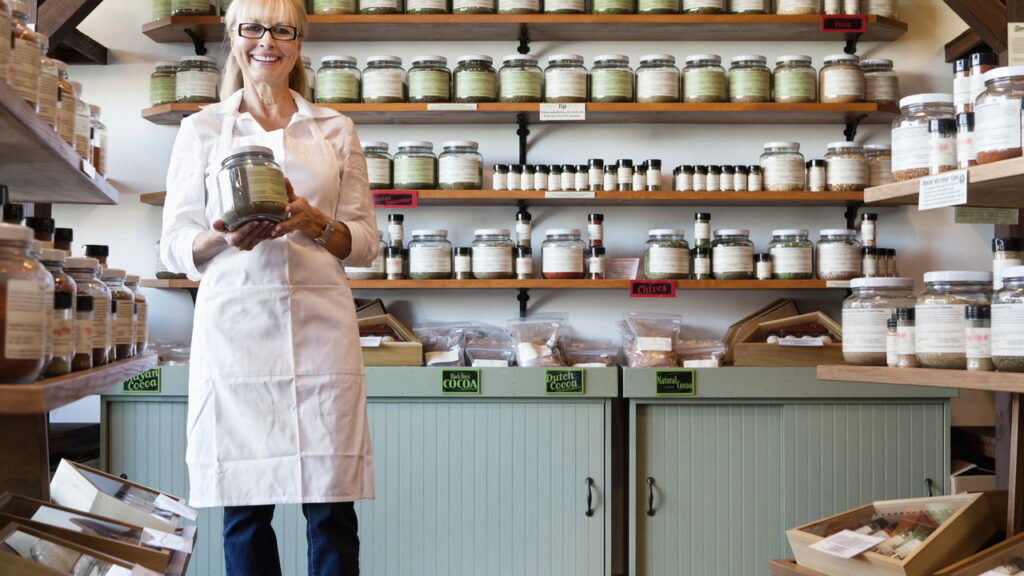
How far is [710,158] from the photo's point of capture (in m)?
3.55

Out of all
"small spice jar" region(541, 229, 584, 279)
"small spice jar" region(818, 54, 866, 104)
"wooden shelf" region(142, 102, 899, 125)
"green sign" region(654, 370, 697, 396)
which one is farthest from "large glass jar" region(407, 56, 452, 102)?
"small spice jar" region(818, 54, 866, 104)

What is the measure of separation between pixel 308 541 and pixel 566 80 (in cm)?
195

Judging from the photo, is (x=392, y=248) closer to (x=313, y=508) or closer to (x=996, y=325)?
(x=313, y=508)

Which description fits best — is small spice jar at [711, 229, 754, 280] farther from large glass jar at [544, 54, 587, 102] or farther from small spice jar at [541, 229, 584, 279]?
large glass jar at [544, 54, 587, 102]

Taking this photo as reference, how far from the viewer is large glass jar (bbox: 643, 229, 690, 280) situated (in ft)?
10.6

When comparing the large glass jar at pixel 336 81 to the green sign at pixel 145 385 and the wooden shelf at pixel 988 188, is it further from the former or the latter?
the wooden shelf at pixel 988 188

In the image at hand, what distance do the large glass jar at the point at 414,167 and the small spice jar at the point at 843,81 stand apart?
133 centimetres

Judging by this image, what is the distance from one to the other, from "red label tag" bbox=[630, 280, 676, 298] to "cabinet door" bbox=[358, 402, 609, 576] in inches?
16.6

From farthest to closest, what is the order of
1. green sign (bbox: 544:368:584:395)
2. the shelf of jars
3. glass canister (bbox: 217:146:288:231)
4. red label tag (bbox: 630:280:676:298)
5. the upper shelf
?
the upper shelf, red label tag (bbox: 630:280:676:298), green sign (bbox: 544:368:584:395), glass canister (bbox: 217:146:288:231), the shelf of jars

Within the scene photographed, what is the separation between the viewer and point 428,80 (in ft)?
10.7

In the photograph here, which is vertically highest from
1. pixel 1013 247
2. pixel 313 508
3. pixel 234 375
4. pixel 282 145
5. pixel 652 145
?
pixel 652 145

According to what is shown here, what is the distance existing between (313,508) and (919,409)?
6.41 ft

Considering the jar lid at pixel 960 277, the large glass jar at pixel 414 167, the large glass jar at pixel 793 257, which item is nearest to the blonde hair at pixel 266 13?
the jar lid at pixel 960 277

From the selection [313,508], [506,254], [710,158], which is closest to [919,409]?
[710,158]
